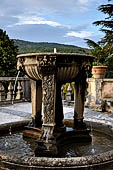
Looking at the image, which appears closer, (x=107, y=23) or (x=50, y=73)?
(x=50, y=73)

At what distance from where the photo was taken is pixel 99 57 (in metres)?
14.9

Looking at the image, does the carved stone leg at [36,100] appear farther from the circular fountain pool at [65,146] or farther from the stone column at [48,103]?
the stone column at [48,103]

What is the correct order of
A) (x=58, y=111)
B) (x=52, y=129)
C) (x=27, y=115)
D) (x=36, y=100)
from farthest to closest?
(x=27, y=115) < (x=36, y=100) < (x=58, y=111) < (x=52, y=129)

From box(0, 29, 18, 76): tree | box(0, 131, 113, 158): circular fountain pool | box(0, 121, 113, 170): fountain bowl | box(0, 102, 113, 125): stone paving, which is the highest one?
box(0, 29, 18, 76): tree

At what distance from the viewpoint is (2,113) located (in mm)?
8023

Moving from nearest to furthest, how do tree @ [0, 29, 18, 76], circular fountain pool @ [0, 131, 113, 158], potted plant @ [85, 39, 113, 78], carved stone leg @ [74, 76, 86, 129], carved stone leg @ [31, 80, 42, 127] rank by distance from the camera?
circular fountain pool @ [0, 131, 113, 158] → carved stone leg @ [74, 76, 86, 129] → carved stone leg @ [31, 80, 42, 127] → potted plant @ [85, 39, 113, 78] → tree @ [0, 29, 18, 76]

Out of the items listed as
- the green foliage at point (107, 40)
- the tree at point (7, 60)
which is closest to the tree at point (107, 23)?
the green foliage at point (107, 40)

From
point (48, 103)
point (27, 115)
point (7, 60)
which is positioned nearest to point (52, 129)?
point (48, 103)

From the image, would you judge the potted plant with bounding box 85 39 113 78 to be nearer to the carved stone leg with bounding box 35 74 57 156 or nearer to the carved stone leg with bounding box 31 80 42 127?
the carved stone leg with bounding box 31 80 42 127

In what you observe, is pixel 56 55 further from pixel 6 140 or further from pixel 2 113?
pixel 2 113

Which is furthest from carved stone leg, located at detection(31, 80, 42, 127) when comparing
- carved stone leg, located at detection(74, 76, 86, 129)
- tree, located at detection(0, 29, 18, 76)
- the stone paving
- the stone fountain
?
tree, located at detection(0, 29, 18, 76)

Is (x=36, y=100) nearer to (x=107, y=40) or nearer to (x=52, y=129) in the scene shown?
(x=52, y=129)

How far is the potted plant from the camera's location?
874 cm

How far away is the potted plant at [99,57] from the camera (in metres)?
8.74
